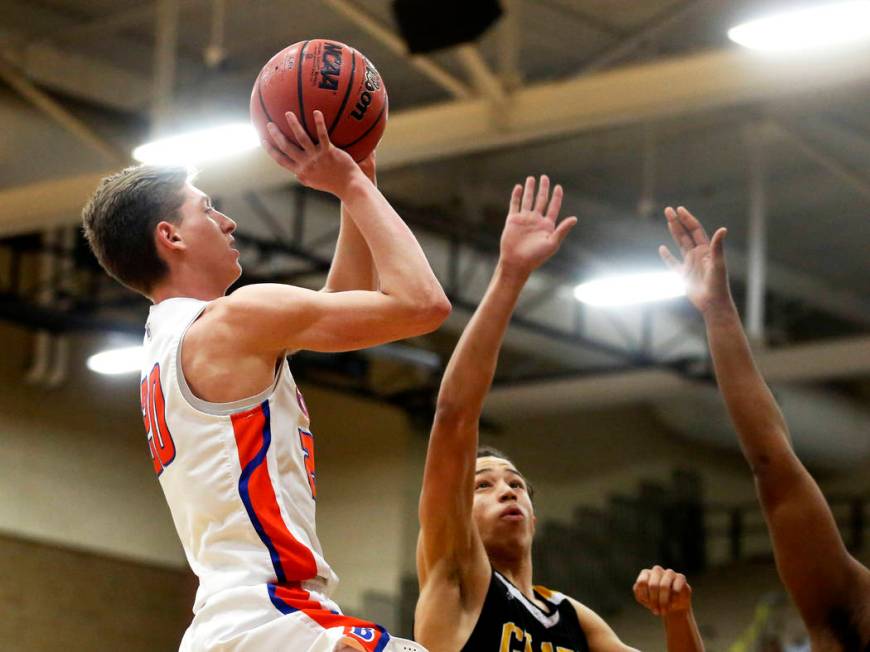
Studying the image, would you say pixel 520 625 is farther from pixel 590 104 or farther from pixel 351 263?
pixel 590 104

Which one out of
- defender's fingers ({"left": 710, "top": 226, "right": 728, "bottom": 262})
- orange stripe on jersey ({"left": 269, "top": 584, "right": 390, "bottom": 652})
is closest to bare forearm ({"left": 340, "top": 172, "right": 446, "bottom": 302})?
orange stripe on jersey ({"left": 269, "top": 584, "right": 390, "bottom": 652})

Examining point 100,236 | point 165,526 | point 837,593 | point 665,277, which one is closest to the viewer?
point 837,593

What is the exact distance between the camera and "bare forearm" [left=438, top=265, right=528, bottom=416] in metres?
4.38

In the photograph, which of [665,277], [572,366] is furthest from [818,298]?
[665,277]

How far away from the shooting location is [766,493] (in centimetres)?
346

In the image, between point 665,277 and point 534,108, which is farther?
point 665,277

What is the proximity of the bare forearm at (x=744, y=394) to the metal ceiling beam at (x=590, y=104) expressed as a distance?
5710 millimetres

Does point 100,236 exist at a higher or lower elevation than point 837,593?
higher

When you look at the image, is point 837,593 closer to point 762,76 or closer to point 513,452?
point 762,76

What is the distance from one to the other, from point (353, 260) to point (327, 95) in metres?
0.47

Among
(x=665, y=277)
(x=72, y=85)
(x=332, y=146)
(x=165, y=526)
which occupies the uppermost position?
(x=72, y=85)

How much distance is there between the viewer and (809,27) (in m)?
8.87

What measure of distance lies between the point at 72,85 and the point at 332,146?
36.6 feet

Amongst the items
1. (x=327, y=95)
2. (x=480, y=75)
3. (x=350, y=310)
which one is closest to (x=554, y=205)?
(x=327, y=95)
